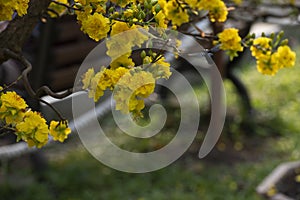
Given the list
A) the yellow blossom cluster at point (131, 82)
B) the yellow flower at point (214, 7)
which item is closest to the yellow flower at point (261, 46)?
the yellow flower at point (214, 7)

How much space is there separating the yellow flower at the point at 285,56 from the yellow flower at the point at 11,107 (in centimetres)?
91

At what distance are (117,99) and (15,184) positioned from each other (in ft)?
8.46

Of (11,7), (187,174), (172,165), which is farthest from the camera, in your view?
(172,165)

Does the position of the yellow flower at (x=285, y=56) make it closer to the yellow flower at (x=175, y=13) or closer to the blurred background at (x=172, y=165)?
the yellow flower at (x=175, y=13)

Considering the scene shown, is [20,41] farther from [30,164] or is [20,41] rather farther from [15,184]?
[30,164]

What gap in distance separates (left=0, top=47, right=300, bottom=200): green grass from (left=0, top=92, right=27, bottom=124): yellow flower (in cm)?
237

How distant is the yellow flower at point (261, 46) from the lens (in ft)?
6.22

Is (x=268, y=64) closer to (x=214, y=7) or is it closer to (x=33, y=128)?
(x=214, y=7)

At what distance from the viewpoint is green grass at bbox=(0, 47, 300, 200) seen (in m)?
3.75

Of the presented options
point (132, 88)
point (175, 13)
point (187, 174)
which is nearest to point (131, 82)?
point (132, 88)

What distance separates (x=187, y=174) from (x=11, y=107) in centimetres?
286

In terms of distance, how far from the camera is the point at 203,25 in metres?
3.37

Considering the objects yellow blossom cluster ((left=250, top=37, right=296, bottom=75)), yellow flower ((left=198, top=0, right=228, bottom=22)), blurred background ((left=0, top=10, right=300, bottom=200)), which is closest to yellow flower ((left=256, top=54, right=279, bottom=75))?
yellow blossom cluster ((left=250, top=37, right=296, bottom=75))

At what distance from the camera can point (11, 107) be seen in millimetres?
1341
